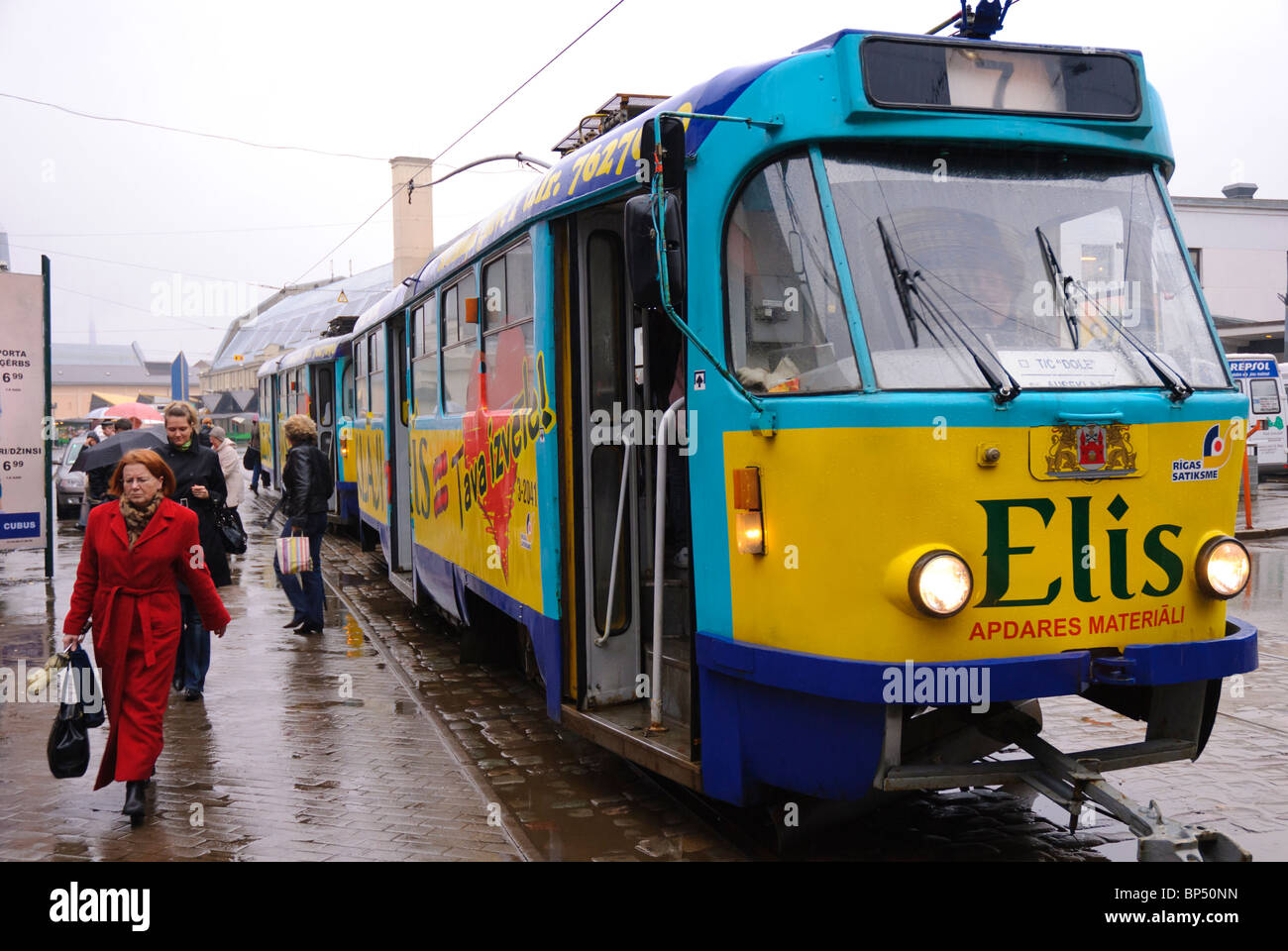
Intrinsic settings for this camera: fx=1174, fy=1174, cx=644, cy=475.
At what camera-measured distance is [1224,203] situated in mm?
36531

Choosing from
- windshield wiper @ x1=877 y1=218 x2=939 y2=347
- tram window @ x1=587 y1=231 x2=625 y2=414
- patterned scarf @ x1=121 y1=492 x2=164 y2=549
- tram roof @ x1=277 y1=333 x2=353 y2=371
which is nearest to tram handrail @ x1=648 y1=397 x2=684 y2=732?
tram window @ x1=587 y1=231 x2=625 y2=414

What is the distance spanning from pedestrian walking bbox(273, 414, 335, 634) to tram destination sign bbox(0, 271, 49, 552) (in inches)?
137

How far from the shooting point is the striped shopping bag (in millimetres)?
9914

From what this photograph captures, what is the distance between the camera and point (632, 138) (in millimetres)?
5105

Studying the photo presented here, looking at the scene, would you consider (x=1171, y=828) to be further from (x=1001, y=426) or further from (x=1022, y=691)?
(x=1001, y=426)

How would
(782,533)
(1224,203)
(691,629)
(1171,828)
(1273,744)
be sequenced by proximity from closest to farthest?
(1171,828) → (782,533) → (691,629) → (1273,744) → (1224,203)

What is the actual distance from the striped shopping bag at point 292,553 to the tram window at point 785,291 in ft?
20.9

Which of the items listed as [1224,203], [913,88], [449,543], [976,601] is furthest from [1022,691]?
[1224,203]

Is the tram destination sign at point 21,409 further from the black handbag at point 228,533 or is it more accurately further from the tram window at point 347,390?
the black handbag at point 228,533

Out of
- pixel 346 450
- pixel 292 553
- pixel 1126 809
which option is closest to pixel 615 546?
pixel 1126 809

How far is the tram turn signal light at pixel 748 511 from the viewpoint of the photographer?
441 cm

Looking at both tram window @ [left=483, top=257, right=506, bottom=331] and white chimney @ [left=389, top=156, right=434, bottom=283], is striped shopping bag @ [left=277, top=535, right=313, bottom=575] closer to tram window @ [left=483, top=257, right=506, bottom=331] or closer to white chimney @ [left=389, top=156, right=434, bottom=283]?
tram window @ [left=483, top=257, right=506, bottom=331]

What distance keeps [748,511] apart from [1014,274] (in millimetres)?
1326

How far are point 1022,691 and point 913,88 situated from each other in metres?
2.22
